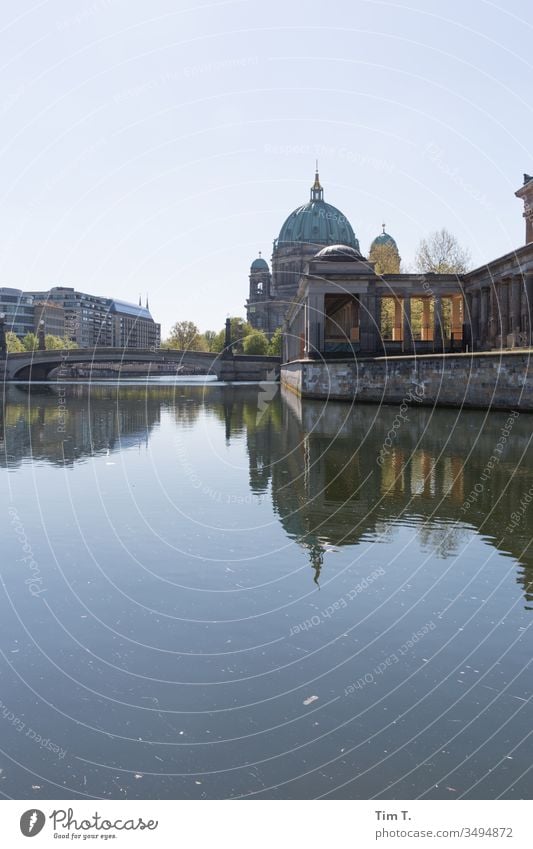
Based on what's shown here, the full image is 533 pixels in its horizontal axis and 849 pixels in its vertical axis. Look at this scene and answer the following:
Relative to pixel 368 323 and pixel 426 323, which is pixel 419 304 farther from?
pixel 368 323

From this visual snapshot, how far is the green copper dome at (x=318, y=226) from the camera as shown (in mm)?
155750

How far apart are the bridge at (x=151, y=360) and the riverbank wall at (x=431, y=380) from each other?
5944 centimetres

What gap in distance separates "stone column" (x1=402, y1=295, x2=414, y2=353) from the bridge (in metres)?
48.1

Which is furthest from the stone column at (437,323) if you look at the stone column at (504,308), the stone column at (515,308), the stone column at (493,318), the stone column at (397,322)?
the stone column at (515,308)

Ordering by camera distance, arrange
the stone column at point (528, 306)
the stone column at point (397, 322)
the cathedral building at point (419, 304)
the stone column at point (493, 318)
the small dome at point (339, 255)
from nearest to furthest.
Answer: the stone column at point (528, 306) → the cathedral building at point (419, 304) → the stone column at point (493, 318) → the small dome at point (339, 255) → the stone column at point (397, 322)

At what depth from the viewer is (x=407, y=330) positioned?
209 feet

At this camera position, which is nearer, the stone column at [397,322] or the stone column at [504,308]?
the stone column at [504,308]

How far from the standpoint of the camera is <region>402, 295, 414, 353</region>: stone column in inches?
2451

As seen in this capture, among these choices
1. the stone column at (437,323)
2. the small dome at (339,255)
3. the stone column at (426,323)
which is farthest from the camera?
the stone column at (426,323)

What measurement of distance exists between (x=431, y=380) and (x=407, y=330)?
22788 mm

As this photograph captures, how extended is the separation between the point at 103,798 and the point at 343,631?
360cm

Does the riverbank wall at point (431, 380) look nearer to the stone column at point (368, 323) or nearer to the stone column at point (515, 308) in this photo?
the stone column at point (515, 308)

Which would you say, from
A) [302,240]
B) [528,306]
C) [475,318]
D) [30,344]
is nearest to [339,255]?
[475,318]
